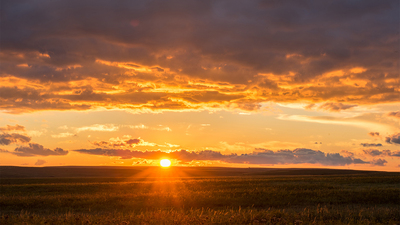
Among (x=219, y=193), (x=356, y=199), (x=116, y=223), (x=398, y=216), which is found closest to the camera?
(x=116, y=223)

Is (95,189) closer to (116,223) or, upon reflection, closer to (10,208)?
A: (10,208)

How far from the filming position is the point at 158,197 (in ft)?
96.3

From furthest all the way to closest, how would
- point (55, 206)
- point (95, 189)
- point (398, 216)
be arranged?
1. point (95, 189)
2. point (55, 206)
3. point (398, 216)

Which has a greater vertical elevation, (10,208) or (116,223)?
(116,223)

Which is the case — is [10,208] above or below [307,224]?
below

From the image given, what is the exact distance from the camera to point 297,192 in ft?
106

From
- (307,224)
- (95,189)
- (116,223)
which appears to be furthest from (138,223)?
(95,189)

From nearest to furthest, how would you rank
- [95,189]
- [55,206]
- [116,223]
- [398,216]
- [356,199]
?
[116,223] → [398,216] → [55,206] → [356,199] → [95,189]

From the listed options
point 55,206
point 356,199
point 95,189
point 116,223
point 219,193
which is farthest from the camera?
point 95,189

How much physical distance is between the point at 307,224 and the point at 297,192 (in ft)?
66.3

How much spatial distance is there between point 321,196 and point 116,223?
2339cm

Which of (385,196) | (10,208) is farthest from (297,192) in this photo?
(10,208)

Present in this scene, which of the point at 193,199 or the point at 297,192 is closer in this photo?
the point at 193,199

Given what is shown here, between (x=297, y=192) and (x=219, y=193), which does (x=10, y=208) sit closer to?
(x=219, y=193)
